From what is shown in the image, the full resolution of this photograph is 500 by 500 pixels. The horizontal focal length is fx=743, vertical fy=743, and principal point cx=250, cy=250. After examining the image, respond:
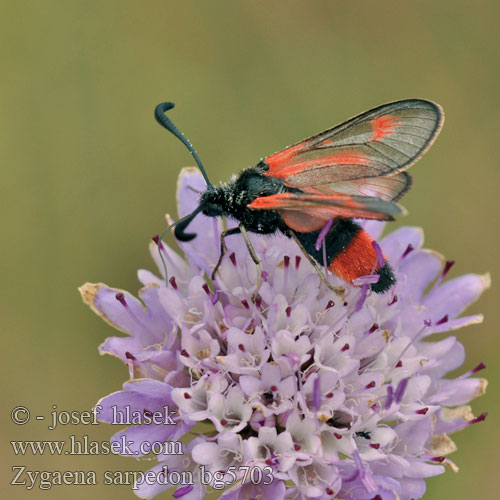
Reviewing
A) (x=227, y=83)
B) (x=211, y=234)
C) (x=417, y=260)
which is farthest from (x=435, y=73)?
(x=211, y=234)

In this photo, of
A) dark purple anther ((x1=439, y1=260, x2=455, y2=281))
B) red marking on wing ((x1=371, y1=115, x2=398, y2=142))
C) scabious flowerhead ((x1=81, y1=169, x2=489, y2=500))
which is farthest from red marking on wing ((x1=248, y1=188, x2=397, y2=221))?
dark purple anther ((x1=439, y1=260, x2=455, y2=281))

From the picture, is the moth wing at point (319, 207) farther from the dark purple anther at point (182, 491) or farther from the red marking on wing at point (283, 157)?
the dark purple anther at point (182, 491)

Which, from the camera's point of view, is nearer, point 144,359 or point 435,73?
point 144,359

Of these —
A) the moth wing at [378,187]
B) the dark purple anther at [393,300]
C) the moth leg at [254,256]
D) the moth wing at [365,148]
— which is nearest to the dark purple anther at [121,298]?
the moth leg at [254,256]

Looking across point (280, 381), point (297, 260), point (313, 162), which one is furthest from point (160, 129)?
point (280, 381)

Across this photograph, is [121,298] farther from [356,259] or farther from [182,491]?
[356,259]

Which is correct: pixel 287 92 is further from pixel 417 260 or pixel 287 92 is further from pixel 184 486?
pixel 184 486
